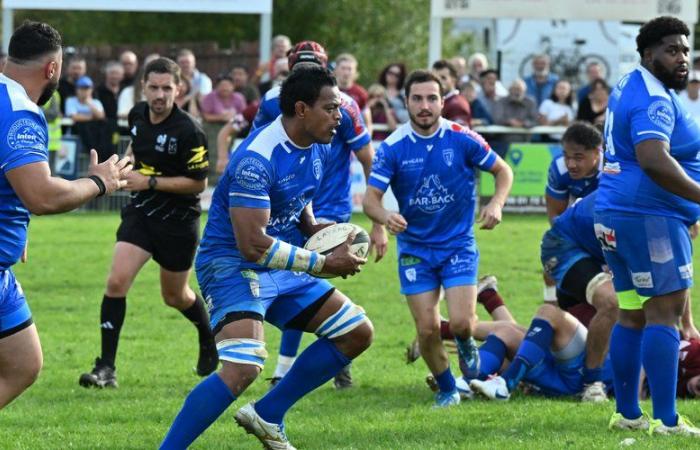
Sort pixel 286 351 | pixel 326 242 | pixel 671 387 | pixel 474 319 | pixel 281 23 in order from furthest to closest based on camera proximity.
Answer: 1. pixel 281 23
2. pixel 286 351
3. pixel 474 319
4. pixel 671 387
5. pixel 326 242

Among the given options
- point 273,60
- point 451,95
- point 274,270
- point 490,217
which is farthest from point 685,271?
point 273,60

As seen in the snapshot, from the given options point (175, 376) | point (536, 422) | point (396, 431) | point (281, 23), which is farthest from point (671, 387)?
point (281, 23)

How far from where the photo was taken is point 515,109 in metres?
21.3

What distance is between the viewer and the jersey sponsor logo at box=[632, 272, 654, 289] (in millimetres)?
7352

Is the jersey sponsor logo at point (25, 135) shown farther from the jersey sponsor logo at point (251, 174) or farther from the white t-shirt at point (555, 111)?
the white t-shirt at point (555, 111)

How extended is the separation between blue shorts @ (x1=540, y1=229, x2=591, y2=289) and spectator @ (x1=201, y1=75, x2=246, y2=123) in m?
11.8

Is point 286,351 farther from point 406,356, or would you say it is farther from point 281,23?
point 281,23

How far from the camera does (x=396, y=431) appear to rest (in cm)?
784

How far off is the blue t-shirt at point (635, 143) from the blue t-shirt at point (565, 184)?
2335mm

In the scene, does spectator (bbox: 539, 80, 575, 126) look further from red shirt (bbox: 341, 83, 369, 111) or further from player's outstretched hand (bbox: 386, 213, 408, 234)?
player's outstretched hand (bbox: 386, 213, 408, 234)

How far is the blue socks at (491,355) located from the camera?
9.38 meters

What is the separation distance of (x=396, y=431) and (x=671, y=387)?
1538mm

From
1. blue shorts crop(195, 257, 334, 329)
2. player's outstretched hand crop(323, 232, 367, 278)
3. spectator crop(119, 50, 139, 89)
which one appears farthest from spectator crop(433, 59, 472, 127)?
spectator crop(119, 50, 139, 89)

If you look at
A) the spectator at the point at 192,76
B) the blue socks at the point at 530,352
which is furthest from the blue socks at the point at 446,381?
the spectator at the point at 192,76
